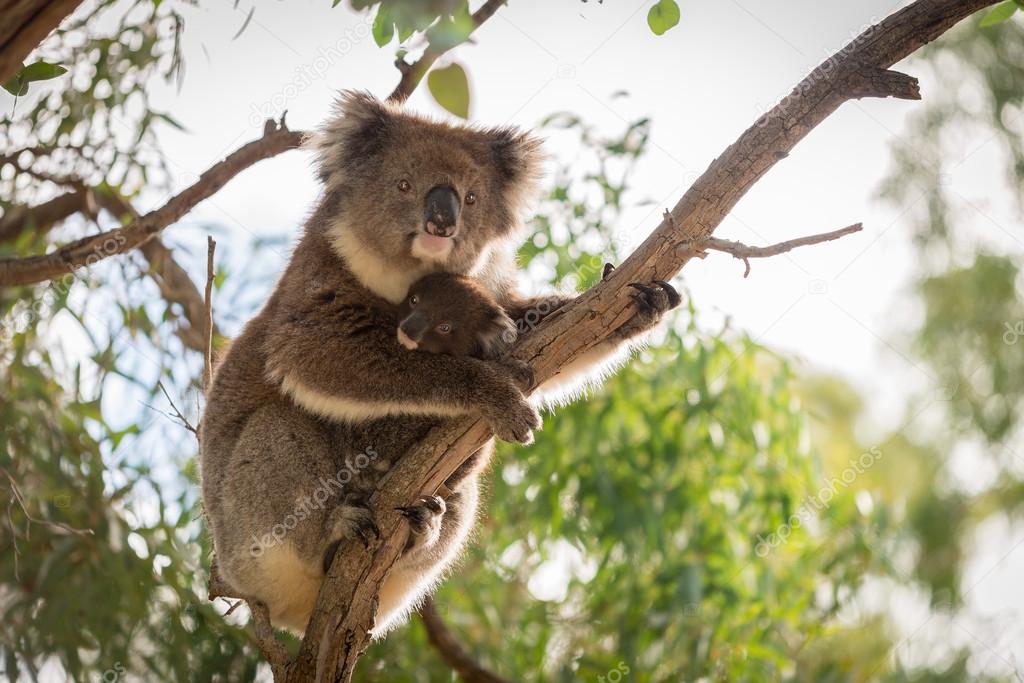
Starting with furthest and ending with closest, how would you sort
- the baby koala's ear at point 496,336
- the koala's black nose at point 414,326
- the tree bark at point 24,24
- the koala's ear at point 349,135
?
1. the koala's ear at point 349,135
2. the baby koala's ear at point 496,336
3. the koala's black nose at point 414,326
4. the tree bark at point 24,24

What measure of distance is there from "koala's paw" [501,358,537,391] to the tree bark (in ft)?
4.95

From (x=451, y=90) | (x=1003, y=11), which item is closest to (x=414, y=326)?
(x=451, y=90)

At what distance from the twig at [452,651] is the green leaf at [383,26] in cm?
271

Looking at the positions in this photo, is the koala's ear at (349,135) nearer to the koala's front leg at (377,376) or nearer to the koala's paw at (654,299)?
the koala's front leg at (377,376)

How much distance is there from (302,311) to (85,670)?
1.82 meters

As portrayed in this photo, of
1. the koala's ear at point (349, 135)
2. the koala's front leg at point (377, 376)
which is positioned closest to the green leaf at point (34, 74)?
the koala's front leg at point (377, 376)

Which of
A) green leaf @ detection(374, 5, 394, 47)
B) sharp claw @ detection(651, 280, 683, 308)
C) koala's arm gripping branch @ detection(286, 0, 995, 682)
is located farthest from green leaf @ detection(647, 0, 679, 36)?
sharp claw @ detection(651, 280, 683, 308)

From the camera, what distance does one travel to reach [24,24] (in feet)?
5.42

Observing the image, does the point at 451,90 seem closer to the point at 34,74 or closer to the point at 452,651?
the point at 34,74

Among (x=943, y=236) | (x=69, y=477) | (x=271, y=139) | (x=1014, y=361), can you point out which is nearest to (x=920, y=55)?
(x=943, y=236)

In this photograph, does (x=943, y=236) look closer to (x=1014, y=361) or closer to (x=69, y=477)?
(x=1014, y=361)

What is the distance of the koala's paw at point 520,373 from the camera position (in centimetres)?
283

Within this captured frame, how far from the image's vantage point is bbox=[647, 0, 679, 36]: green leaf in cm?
233
